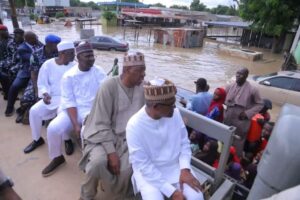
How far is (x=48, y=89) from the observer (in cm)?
366

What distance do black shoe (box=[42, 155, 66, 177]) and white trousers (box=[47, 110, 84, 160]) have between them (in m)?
0.05

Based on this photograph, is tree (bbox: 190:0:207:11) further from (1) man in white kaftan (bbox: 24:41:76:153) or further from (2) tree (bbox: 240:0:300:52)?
(1) man in white kaftan (bbox: 24:41:76:153)

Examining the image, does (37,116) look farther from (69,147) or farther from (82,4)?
(82,4)

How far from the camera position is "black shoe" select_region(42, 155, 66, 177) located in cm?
297

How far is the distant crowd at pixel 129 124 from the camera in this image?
1.97m

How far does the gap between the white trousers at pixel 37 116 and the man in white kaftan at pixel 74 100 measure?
0.49 metres

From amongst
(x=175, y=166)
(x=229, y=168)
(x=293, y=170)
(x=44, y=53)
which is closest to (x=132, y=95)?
(x=175, y=166)

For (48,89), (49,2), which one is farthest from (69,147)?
(49,2)

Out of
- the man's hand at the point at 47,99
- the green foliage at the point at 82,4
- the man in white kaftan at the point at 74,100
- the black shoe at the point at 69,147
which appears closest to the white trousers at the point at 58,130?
the man in white kaftan at the point at 74,100

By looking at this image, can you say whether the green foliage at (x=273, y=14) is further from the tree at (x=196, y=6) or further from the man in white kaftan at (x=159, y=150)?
the tree at (x=196, y=6)

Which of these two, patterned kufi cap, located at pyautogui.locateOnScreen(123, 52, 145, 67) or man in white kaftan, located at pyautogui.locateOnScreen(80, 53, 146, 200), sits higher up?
patterned kufi cap, located at pyautogui.locateOnScreen(123, 52, 145, 67)

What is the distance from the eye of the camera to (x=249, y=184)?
2646mm

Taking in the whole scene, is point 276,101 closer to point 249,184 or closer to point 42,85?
point 249,184

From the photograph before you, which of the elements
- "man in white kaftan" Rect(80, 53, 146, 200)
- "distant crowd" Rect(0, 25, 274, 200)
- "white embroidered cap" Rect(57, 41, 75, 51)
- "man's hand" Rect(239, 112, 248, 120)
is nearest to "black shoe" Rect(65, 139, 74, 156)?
"distant crowd" Rect(0, 25, 274, 200)
